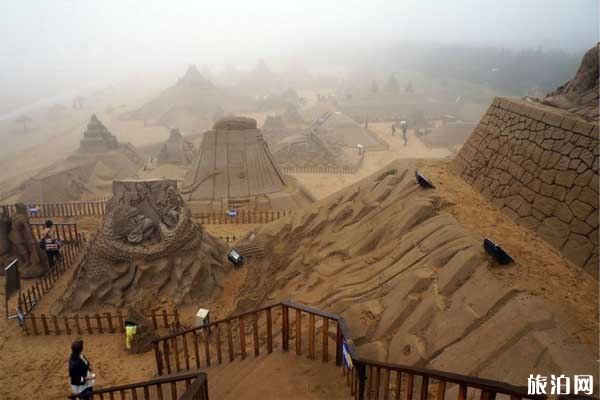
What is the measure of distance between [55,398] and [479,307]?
6990 millimetres

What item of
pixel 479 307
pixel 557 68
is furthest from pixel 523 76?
pixel 479 307

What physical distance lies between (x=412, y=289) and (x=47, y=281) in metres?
9.55

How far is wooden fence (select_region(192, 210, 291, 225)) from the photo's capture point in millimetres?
15188

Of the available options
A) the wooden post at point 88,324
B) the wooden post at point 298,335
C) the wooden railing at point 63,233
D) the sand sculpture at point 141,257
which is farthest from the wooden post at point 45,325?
the wooden post at point 298,335

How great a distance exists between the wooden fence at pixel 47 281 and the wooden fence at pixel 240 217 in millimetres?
4386

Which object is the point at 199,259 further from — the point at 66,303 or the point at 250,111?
the point at 250,111

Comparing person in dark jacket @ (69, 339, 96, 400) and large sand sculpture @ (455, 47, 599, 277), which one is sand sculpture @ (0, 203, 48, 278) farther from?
large sand sculpture @ (455, 47, 599, 277)

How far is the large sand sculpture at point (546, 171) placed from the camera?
18.2ft

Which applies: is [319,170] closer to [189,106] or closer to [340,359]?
[340,359]

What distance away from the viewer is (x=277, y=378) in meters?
5.21

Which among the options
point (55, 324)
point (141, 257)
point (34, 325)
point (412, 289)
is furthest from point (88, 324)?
point (412, 289)

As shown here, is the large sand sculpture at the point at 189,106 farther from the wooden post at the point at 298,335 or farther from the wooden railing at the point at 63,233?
the wooden post at the point at 298,335

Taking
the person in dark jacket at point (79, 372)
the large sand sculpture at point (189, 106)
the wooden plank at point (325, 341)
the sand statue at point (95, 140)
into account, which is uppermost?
the large sand sculpture at point (189, 106)

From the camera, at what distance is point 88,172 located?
21.8 meters
